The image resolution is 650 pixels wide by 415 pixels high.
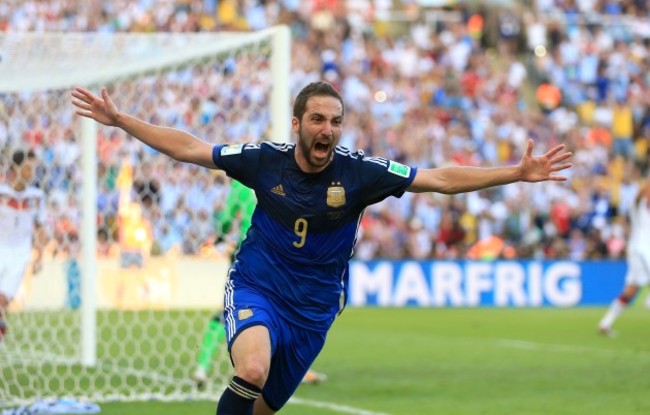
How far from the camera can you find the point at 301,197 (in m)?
7.04

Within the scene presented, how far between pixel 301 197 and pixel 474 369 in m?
6.73

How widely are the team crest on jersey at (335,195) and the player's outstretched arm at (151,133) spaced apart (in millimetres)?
677

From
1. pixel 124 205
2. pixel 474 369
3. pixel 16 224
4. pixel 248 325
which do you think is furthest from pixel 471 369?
pixel 248 325

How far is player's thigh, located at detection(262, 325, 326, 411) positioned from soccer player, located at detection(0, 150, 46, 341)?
4709 millimetres

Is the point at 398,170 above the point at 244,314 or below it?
above

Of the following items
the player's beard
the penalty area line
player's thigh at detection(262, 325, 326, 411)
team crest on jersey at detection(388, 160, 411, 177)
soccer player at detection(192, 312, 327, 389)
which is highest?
the player's beard

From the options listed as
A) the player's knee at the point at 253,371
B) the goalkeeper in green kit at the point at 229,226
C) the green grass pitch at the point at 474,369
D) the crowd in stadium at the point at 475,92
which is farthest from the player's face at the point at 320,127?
the crowd in stadium at the point at 475,92

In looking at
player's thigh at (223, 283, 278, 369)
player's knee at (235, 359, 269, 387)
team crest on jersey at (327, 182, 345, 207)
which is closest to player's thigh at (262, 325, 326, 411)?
player's thigh at (223, 283, 278, 369)

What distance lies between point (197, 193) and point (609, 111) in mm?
18255

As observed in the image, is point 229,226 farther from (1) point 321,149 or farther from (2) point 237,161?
(1) point 321,149

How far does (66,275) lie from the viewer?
55.8 feet

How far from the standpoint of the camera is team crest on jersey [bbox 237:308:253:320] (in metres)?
6.84

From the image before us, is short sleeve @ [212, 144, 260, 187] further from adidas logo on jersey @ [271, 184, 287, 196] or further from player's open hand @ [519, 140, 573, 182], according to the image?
player's open hand @ [519, 140, 573, 182]

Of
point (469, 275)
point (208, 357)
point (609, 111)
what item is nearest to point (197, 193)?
point (208, 357)
